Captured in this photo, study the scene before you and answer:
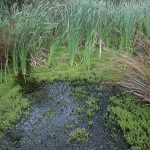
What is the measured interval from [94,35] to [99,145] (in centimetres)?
154

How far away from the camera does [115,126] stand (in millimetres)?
2576

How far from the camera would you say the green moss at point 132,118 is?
2.41m

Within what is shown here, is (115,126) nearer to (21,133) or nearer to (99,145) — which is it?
(99,145)

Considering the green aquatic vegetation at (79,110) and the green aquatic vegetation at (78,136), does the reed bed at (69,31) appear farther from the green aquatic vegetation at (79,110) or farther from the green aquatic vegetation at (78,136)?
the green aquatic vegetation at (78,136)

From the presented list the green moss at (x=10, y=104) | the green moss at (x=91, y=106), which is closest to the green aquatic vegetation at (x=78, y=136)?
the green moss at (x=91, y=106)

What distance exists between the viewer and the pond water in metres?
2.42

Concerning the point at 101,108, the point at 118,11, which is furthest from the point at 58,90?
the point at 118,11

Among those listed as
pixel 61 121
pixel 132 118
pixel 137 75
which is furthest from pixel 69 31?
pixel 132 118

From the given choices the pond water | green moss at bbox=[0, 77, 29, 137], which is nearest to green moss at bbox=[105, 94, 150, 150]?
the pond water

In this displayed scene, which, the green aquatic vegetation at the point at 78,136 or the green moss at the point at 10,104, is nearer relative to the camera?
the green aquatic vegetation at the point at 78,136

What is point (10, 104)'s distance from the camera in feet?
9.44

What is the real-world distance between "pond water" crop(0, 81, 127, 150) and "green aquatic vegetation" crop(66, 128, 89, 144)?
0.03 m

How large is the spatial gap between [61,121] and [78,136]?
254 mm

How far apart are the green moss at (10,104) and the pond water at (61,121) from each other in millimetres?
75
